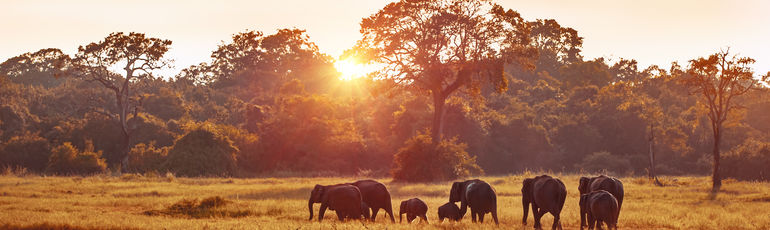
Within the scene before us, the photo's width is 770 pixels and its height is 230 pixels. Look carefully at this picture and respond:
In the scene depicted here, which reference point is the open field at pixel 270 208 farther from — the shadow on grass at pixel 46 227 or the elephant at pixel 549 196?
the elephant at pixel 549 196

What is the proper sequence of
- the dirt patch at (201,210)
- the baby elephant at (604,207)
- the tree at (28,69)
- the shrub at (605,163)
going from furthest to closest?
1. the tree at (28,69)
2. the shrub at (605,163)
3. the dirt patch at (201,210)
4. the baby elephant at (604,207)

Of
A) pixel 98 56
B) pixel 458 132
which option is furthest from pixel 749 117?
pixel 98 56

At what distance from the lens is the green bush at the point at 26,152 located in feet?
169

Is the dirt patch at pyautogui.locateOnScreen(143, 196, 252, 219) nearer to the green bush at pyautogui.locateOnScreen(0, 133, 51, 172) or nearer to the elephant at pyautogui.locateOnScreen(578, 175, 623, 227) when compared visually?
the elephant at pyautogui.locateOnScreen(578, 175, 623, 227)

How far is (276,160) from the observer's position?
56.5 meters

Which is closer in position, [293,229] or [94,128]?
[293,229]

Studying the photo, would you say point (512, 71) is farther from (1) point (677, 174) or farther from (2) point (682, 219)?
(2) point (682, 219)

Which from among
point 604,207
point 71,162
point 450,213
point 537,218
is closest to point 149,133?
point 71,162

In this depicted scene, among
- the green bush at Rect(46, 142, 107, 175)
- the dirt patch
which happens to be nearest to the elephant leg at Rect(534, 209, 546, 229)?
the dirt patch

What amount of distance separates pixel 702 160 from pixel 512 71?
39.8 meters

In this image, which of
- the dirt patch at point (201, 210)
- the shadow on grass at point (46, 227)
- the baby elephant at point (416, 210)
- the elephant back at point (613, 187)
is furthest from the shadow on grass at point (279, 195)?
the elephant back at point (613, 187)

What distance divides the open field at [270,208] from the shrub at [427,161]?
9.08 meters

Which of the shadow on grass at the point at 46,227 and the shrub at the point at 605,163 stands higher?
the shrub at the point at 605,163

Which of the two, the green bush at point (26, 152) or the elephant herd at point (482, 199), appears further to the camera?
the green bush at point (26, 152)
